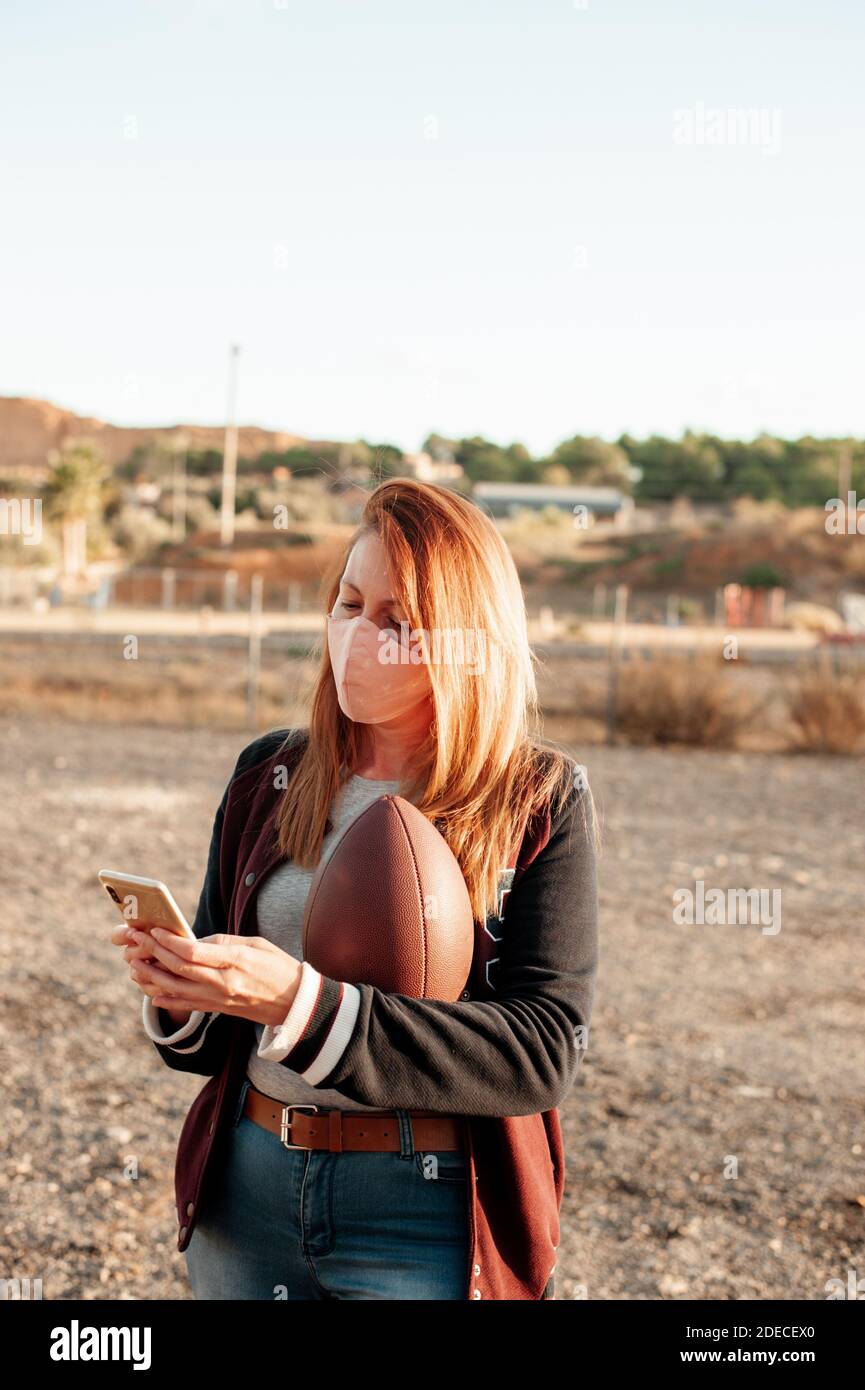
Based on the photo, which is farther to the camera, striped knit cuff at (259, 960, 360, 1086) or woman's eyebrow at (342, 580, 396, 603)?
woman's eyebrow at (342, 580, 396, 603)

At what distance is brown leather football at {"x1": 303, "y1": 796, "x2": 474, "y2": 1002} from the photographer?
1.96 metres

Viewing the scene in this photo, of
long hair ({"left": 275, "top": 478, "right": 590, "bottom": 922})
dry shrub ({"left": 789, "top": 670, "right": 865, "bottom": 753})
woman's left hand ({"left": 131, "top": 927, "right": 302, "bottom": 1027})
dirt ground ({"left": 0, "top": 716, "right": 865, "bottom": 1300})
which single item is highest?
long hair ({"left": 275, "top": 478, "right": 590, "bottom": 922})

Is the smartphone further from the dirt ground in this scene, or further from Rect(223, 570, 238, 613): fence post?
Rect(223, 570, 238, 613): fence post

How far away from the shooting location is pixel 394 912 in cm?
195

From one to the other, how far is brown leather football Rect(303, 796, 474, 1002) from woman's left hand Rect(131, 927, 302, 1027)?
0.26 m

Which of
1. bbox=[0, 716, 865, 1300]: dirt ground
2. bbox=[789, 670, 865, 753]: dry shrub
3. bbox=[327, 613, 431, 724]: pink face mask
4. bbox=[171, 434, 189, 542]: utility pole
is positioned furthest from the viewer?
bbox=[171, 434, 189, 542]: utility pole

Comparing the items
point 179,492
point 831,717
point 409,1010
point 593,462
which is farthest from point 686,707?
point 593,462

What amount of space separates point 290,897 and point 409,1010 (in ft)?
1.22

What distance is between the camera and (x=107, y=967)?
6.91 metres

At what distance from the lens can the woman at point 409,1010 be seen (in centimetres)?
179

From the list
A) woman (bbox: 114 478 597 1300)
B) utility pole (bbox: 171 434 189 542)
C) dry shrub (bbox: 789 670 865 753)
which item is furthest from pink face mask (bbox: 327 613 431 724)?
utility pole (bbox: 171 434 189 542)

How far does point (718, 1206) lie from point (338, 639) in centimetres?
322

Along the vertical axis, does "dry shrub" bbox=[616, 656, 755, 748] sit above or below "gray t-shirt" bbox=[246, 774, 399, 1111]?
below
